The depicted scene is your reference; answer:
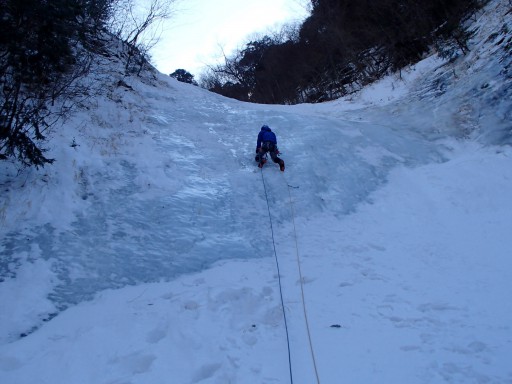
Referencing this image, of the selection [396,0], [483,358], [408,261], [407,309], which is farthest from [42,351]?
[396,0]

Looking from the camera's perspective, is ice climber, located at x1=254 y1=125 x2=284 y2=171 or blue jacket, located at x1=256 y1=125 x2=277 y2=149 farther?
blue jacket, located at x1=256 y1=125 x2=277 y2=149

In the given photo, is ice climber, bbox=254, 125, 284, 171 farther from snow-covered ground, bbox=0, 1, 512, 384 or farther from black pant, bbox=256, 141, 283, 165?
snow-covered ground, bbox=0, 1, 512, 384

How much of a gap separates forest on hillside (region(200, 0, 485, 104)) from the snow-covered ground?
3.99 metres

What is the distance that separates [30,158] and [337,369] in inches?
233

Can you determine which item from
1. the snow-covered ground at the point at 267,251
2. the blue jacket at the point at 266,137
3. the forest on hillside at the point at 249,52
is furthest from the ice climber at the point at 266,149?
the forest on hillside at the point at 249,52

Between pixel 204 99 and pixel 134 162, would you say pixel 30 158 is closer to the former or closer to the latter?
pixel 134 162

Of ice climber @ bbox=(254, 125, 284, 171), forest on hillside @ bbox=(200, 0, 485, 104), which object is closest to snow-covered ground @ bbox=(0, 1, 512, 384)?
ice climber @ bbox=(254, 125, 284, 171)

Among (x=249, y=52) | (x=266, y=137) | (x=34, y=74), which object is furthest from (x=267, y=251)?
(x=249, y=52)

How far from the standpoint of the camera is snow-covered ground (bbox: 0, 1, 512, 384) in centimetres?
379

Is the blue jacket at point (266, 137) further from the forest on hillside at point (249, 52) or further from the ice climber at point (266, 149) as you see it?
the forest on hillside at point (249, 52)

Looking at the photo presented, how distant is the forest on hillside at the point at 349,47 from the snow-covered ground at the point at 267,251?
13.1 ft

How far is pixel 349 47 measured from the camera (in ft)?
68.5

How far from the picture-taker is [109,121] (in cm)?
958

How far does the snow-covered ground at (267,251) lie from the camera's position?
3789 mm
